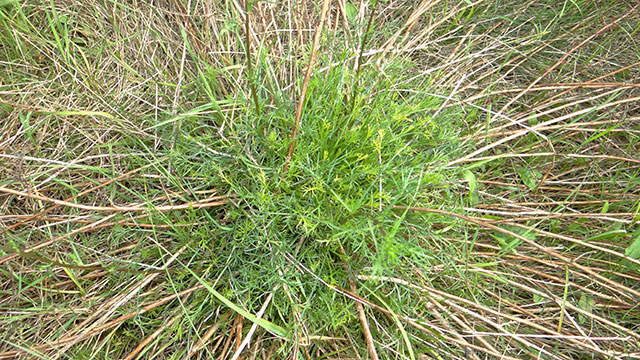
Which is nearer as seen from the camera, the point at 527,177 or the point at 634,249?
the point at 634,249

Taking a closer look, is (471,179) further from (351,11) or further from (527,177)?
(351,11)

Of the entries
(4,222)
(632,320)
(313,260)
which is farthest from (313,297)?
(632,320)

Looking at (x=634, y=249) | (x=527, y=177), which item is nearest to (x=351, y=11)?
(x=527, y=177)

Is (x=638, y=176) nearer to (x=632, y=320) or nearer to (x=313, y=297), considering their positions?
(x=632, y=320)

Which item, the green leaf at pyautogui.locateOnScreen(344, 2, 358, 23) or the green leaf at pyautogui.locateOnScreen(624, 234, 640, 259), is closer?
the green leaf at pyautogui.locateOnScreen(624, 234, 640, 259)

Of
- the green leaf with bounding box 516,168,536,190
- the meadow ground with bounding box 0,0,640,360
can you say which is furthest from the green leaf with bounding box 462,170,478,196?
the green leaf with bounding box 516,168,536,190

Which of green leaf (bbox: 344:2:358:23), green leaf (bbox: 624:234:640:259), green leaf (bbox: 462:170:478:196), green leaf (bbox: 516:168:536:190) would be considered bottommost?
green leaf (bbox: 624:234:640:259)

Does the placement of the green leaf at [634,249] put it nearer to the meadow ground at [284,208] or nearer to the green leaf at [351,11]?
the meadow ground at [284,208]

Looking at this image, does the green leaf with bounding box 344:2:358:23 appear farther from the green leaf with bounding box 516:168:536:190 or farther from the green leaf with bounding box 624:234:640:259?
the green leaf with bounding box 624:234:640:259

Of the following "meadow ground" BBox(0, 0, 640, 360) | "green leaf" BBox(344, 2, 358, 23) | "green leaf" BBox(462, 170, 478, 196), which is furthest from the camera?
"green leaf" BBox(344, 2, 358, 23)
